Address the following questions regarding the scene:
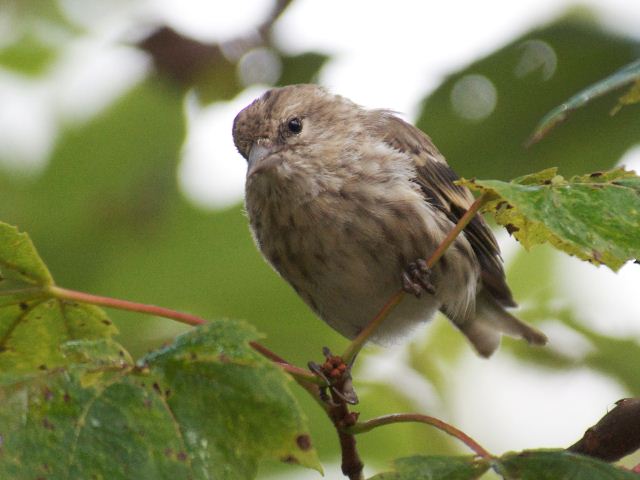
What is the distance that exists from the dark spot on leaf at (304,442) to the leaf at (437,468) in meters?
0.17

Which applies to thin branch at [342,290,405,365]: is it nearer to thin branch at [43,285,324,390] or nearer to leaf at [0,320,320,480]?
thin branch at [43,285,324,390]

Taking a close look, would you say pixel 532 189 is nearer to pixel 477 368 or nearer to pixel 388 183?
pixel 388 183

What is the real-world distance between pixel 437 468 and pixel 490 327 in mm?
2768

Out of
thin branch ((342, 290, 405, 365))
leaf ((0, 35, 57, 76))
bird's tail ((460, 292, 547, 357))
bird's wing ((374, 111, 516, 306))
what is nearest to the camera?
thin branch ((342, 290, 405, 365))

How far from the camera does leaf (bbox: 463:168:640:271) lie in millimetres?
2137

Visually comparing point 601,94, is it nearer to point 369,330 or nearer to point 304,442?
point 369,330

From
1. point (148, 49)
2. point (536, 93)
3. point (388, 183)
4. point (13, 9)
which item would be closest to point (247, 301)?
point (388, 183)

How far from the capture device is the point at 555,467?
6.93 feet

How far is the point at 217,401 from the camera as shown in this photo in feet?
7.40

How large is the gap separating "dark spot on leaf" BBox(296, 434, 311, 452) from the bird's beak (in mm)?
1821

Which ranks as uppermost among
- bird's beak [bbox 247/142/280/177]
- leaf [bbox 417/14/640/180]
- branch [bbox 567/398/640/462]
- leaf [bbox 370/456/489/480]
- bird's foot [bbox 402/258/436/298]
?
leaf [bbox 417/14/640/180]

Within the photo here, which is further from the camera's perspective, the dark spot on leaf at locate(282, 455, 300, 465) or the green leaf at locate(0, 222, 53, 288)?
the green leaf at locate(0, 222, 53, 288)

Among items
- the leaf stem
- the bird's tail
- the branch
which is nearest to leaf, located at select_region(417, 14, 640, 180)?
the bird's tail

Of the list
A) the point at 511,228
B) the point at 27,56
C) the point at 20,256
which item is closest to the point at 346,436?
the point at 511,228
